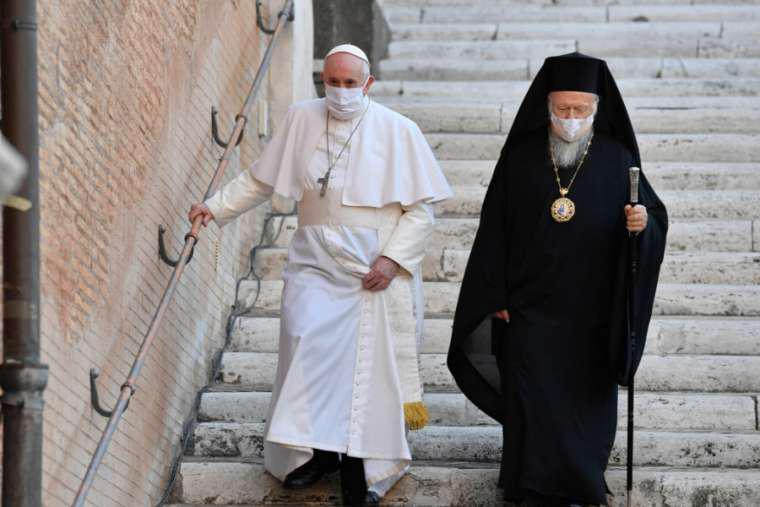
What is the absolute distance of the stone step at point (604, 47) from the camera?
35.8ft

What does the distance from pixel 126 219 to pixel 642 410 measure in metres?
2.40

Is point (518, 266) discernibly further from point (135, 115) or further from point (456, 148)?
point (456, 148)

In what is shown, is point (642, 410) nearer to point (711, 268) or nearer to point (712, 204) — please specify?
point (711, 268)

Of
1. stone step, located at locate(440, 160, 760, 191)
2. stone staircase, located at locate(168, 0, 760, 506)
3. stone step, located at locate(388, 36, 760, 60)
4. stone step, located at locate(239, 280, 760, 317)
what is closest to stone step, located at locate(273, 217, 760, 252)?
stone staircase, located at locate(168, 0, 760, 506)

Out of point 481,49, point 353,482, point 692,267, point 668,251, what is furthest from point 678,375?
point 481,49

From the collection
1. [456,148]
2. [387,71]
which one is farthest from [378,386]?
[387,71]

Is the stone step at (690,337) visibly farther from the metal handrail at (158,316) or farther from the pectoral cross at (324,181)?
the pectoral cross at (324,181)

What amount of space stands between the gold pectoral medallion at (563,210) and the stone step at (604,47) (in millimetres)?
4825

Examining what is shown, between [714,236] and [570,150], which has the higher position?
[570,150]

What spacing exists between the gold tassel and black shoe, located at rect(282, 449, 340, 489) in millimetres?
386

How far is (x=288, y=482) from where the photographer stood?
6320 mm

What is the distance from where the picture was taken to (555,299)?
6.14m

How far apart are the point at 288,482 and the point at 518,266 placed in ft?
4.14

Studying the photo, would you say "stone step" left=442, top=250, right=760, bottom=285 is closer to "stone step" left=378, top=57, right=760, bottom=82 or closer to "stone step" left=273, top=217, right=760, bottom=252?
"stone step" left=273, top=217, right=760, bottom=252
